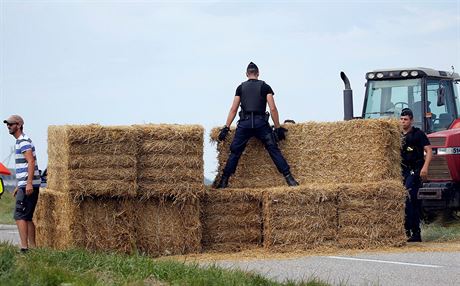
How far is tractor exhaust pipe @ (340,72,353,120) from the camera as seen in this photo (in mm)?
20062

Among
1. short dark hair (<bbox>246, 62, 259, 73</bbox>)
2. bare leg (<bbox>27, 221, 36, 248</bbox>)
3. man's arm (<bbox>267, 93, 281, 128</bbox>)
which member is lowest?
bare leg (<bbox>27, 221, 36, 248</bbox>)

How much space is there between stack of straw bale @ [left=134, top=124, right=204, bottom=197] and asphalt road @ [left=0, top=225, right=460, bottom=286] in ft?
5.74

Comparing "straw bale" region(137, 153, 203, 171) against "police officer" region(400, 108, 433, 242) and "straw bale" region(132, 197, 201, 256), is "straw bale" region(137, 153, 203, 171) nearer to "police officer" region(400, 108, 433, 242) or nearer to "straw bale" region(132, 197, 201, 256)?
"straw bale" region(132, 197, 201, 256)

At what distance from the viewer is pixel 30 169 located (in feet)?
46.7

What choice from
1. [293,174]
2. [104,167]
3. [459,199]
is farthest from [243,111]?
[459,199]

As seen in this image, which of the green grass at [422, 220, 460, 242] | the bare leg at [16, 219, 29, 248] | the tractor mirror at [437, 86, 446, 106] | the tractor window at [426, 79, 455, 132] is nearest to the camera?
the bare leg at [16, 219, 29, 248]

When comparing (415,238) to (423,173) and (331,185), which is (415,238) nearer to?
(423,173)

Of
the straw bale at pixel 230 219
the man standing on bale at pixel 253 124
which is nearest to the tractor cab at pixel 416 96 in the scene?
the man standing on bale at pixel 253 124

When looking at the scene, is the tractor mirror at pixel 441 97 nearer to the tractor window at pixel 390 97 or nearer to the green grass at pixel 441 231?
the tractor window at pixel 390 97

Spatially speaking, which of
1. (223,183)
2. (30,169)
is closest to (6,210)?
(223,183)

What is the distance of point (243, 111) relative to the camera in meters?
16.0

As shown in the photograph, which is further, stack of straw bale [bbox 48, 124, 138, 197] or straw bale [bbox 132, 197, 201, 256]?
straw bale [bbox 132, 197, 201, 256]

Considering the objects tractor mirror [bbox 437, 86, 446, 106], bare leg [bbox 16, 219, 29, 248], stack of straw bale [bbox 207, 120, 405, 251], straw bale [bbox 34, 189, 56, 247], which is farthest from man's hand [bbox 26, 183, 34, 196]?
tractor mirror [bbox 437, 86, 446, 106]

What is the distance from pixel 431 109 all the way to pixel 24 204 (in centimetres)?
971
